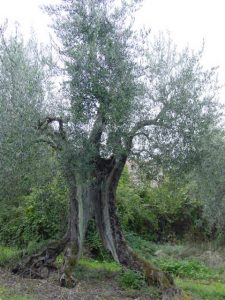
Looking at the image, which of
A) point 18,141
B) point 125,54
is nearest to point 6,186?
point 18,141

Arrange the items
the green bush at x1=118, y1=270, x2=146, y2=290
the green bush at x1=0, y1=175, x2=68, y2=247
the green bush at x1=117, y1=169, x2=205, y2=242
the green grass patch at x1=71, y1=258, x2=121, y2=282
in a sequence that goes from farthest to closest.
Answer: the green bush at x1=117, y1=169, x2=205, y2=242
the green bush at x1=0, y1=175, x2=68, y2=247
the green grass patch at x1=71, y1=258, x2=121, y2=282
the green bush at x1=118, y1=270, x2=146, y2=290

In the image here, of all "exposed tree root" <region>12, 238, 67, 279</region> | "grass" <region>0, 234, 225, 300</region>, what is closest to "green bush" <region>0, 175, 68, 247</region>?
"grass" <region>0, 234, 225, 300</region>

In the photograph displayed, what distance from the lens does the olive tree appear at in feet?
33.3

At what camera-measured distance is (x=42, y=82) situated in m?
10.8

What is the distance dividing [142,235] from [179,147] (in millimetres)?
11926

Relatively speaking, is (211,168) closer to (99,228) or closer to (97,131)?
(99,228)

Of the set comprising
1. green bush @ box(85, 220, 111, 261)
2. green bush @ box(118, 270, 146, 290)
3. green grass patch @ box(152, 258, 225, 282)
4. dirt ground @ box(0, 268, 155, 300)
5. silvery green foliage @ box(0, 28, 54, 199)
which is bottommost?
dirt ground @ box(0, 268, 155, 300)

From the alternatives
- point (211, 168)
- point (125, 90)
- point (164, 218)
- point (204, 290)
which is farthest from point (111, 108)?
point (164, 218)

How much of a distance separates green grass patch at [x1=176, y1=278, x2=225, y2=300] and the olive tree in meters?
1.30

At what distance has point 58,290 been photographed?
10383mm

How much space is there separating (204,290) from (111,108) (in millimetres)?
5680

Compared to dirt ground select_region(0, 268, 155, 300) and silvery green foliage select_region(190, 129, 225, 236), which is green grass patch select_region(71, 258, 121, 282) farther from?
silvery green foliage select_region(190, 129, 225, 236)

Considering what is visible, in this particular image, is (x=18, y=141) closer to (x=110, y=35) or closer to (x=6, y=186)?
(x=6, y=186)

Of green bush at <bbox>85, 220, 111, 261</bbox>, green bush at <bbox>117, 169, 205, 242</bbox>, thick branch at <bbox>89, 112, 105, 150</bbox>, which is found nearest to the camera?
thick branch at <bbox>89, 112, 105, 150</bbox>
